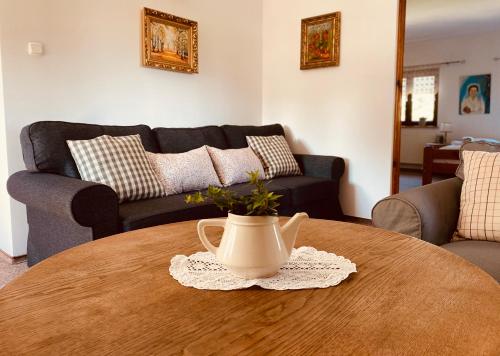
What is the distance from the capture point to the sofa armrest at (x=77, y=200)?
5.98 ft

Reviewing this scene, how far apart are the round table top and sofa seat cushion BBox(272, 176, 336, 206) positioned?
2114 millimetres

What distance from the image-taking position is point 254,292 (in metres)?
0.82

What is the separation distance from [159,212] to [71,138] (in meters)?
0.78

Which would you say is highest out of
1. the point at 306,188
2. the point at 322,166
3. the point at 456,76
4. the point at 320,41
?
the point at 456,76

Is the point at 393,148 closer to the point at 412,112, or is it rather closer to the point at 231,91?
the point at 231,91

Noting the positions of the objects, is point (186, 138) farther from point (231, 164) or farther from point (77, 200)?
point (77, 200)

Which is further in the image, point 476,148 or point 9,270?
point 9,270

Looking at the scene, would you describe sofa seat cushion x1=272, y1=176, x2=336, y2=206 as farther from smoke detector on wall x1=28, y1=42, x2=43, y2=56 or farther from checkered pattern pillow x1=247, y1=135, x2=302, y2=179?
smoke detector on wall x1=28, y1=42, x2=43, y2=56

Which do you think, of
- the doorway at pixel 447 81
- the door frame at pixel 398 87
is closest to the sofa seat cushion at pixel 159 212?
the door frame at pixel 398 87

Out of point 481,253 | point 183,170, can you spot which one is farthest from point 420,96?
point 481,253

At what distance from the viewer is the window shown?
26.4 ft

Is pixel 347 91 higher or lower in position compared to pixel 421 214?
higher

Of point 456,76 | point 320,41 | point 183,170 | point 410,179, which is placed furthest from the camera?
point 456,76

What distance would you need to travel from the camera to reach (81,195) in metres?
1.83
